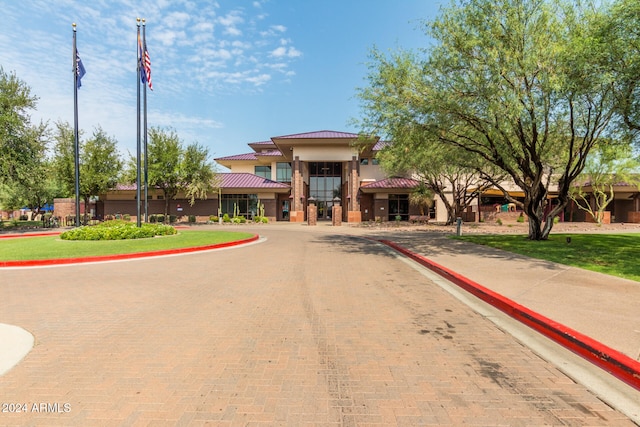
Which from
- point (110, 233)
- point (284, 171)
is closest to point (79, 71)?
point (110, 233)

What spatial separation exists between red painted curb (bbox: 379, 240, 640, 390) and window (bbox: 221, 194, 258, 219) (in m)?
34.7

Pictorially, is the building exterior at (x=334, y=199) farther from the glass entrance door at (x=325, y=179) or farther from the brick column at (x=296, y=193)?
the glass entrance door at (x=325, y=179)

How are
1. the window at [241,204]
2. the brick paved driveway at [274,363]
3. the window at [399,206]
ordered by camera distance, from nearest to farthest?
1. the brick paved driveway at [274,363]
2. the window at [399,206]
3. the window at [241,204]

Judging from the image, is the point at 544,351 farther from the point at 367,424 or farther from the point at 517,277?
the point at 517,277

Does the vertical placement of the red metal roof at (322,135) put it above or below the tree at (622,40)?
above

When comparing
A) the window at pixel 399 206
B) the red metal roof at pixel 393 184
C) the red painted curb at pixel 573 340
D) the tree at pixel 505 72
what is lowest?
the red painted curb at pixel 573 340

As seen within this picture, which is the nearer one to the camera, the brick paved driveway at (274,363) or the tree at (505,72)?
the brick paved driveway at (274,363)

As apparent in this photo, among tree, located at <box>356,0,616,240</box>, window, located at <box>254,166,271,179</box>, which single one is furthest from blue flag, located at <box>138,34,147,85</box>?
window, located at <box>254,166,271,179</box>

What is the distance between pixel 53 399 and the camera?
2936 millimetres

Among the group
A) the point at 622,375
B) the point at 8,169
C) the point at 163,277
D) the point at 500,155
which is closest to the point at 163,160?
the point at 8,169

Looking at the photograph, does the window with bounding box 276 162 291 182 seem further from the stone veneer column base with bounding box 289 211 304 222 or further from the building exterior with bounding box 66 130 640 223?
the stone veneer column base with bounding box 289 211 304 222

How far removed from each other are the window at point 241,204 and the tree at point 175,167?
4.77 meters

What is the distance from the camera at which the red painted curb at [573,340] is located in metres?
3.30

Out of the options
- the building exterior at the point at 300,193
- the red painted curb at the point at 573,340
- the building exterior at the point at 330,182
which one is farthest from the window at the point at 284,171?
the red painted curb at the point at 573,340
